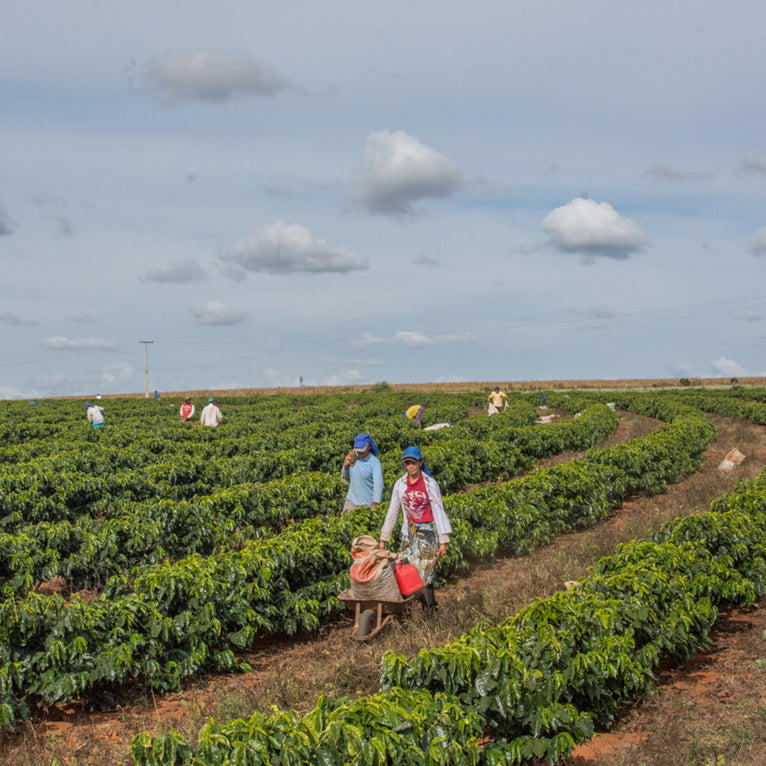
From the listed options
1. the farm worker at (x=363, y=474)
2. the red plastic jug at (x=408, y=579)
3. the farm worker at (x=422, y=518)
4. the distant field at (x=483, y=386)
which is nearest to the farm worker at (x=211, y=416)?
the farm worker at (x=363, y=474)

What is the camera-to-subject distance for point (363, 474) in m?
8.86

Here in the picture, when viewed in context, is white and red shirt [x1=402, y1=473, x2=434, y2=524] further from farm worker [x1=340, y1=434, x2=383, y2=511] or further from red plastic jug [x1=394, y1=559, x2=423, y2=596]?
farm worker [x1=340, y1=434, x2=383, y2=511]

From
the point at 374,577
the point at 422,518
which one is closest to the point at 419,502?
the point at 422,518

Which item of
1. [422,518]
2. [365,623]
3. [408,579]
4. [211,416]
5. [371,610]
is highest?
[211,416]

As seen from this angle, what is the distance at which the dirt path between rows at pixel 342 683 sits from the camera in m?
4.84

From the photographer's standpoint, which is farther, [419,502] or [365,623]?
[419,502]

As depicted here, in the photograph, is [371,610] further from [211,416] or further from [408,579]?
[211,416]

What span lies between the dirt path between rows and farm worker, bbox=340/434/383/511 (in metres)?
1.53

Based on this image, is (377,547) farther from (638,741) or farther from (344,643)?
(638,741)

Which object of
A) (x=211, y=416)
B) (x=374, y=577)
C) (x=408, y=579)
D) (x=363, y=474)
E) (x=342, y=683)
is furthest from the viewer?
(x=211, y=416)

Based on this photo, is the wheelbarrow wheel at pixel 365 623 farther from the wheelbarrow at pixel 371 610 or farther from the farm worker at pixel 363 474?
the farm worker at pixel 363 474

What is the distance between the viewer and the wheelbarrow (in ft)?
20.9

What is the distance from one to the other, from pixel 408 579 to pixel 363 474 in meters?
2.52

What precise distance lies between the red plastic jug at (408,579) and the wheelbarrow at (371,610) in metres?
0.06
